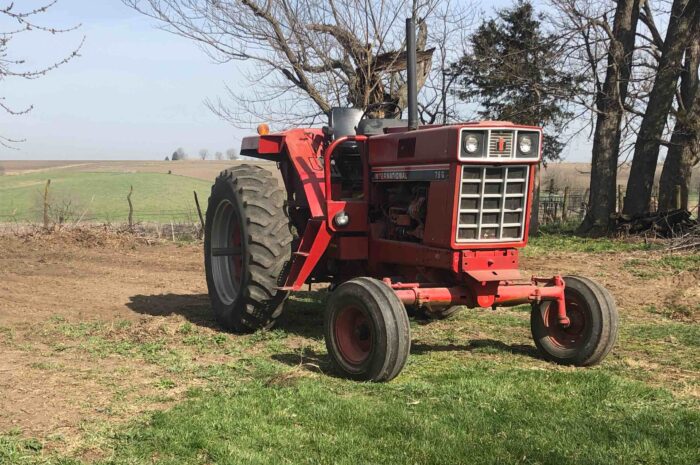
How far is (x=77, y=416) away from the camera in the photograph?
4.57 m

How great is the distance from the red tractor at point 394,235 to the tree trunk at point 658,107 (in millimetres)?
A: 11825

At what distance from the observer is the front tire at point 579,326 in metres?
5.97

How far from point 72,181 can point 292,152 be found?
3910 cm

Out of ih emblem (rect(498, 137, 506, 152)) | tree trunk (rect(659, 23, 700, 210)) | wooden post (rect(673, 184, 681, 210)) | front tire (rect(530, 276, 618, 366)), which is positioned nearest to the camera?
ih emblem (rect(498, 137, 506, 152))

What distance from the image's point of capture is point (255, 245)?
693cm

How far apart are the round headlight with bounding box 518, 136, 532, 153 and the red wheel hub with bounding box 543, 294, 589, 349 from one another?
1.33 meters

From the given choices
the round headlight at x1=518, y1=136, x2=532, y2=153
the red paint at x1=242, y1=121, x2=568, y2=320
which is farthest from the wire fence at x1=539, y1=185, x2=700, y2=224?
the round headlight at x1=518, y1=136, x2=532, y2=153

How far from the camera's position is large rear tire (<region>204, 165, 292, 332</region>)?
692cm

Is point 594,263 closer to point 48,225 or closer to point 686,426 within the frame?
point 686,426

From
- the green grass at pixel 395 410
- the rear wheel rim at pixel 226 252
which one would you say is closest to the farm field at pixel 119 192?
the rear wheel rim at pixel 226 252

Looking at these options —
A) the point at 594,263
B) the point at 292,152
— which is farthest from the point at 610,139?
the point at 292,152

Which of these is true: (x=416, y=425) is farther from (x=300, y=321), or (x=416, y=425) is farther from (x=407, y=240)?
(x=300, y=321)

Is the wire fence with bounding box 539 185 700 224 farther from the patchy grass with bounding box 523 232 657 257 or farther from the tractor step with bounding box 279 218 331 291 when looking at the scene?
the tractor step with bounding box 279 218 331 291

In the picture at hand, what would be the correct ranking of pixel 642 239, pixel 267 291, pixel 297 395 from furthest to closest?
pixel 642 239 → pixel 267 291 → pixel 297 395
